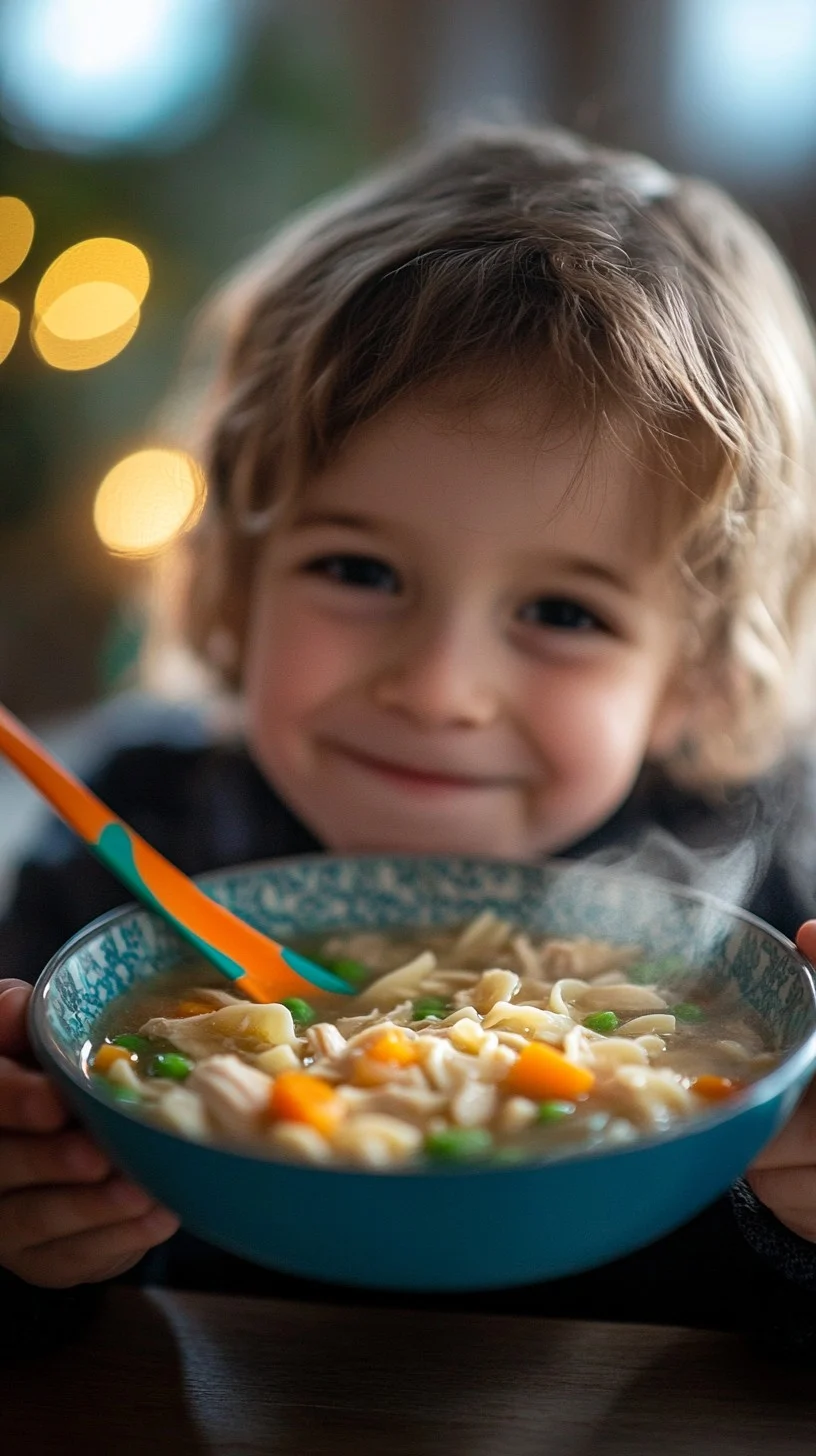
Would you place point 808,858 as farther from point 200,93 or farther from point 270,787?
point 200,93

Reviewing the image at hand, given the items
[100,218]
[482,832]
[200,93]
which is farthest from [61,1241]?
[200,93]

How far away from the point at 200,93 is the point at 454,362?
1133 mm

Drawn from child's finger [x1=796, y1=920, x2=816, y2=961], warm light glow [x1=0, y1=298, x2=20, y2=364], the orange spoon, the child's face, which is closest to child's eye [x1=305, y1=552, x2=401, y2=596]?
the child's face

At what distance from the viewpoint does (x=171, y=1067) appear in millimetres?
→ 590

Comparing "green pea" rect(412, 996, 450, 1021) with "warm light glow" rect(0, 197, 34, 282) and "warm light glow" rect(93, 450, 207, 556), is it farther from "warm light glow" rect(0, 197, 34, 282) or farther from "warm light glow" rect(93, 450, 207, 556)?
"warm light glow" rect(0, 197, 34, 282)

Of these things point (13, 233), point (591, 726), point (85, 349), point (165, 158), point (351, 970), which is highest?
point (165, 158)

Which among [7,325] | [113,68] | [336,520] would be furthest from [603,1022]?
[113,68]

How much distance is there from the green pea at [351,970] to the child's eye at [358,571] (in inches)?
9.2

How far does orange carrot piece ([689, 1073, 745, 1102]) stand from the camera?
0.56 metres

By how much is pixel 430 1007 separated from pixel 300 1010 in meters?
0.07

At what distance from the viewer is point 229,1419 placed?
569mm

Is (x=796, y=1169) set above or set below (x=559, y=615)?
below

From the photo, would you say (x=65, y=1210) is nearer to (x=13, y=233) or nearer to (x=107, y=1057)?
(x=107, y=1057)

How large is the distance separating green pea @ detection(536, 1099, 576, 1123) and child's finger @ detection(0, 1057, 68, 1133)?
0.67 ft
